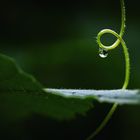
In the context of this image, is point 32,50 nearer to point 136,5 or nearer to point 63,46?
point 63,46

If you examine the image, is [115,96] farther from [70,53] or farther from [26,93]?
[70,53]

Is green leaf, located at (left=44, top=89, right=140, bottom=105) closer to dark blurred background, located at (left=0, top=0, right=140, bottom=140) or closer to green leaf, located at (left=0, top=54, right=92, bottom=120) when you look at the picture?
green leaf, located at (left=0, top=54, right=92, bottom=120)

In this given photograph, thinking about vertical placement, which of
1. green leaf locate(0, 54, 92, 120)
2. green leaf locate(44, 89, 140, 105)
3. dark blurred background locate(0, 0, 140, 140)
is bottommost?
green leaf locate(44, 89, 140, 105)

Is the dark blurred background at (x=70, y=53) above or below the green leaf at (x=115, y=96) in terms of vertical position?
above

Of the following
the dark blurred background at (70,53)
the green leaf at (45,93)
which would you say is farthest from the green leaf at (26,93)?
the dark blurred background at (70,53)

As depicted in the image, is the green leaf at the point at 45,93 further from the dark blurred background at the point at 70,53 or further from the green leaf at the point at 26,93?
the dark blurred background at the point at 70,53

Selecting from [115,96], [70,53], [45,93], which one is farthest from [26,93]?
[70,53]

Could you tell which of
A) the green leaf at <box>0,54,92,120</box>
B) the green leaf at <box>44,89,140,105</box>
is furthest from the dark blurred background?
the green leaf at <box>44,89,140,105</box>

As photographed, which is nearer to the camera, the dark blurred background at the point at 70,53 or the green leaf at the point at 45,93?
the green leaf at the point at 45,93

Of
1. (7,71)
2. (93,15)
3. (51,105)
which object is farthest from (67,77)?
(7,71)
